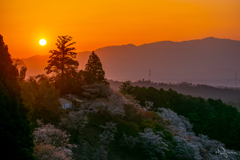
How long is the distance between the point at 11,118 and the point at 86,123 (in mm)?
16567

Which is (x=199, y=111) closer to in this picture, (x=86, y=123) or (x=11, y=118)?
(x=86, y=123)

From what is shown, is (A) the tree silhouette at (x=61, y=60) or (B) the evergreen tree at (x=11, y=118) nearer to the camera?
(B) the evergreen tree at (x=11, y=118)

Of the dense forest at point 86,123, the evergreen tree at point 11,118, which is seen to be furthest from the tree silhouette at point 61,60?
the evergreen tree at point 11,118

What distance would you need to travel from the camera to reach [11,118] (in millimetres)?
20594

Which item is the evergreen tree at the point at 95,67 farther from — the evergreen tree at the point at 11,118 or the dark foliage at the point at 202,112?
the evergreen tree at the point at 11,118

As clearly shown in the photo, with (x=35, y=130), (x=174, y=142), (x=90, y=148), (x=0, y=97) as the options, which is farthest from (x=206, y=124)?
(x=0, y=97)

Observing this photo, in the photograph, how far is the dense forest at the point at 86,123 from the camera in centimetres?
2134

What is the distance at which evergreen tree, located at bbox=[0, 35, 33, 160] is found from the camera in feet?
65.4

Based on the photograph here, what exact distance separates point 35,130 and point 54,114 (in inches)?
242

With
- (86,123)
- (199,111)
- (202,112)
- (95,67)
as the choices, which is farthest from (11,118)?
(199,111)

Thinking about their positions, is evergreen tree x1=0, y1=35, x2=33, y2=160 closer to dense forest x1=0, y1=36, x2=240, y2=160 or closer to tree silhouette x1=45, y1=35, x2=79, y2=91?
dense forest x1=0, y1=36, x2=240, y2=160

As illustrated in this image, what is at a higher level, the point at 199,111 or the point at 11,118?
the point at 11,118

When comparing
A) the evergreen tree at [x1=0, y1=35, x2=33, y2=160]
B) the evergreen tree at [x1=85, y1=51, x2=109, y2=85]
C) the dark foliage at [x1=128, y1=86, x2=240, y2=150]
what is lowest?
the dark foliage at [x1=128, y1=86, x2=240, y2=150]

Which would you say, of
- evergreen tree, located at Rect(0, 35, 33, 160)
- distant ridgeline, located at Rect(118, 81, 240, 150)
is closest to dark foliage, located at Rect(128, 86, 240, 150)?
distant ridgeline, located at Rect(118, 81, 240, 150)
